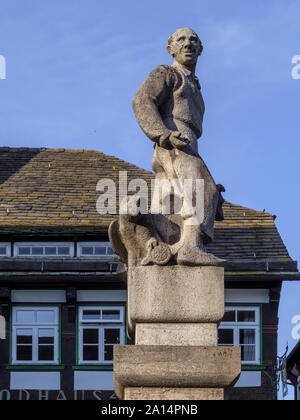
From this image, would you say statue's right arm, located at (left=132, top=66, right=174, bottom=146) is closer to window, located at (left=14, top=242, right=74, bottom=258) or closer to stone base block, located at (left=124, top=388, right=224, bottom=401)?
stone base block, located at (left=124, top=388, right=224, bottom=401)

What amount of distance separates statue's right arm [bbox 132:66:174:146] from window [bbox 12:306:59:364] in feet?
71.2

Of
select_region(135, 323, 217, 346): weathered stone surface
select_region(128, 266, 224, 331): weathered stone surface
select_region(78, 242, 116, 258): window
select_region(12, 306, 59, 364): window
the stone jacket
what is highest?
the stone jacket

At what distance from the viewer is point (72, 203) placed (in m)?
33.5

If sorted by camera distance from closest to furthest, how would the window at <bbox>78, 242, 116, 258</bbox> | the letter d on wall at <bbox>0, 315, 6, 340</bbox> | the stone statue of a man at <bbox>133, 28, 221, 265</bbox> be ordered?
the stone statue of a man at <bbox>133, 28, 221, 265</bbox> → the letter d on wall at <bbox>0, 315, 6, 340</bbox> → the window at <bbox>78, 242, 116, 258</bbox>

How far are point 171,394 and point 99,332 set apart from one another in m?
22.5

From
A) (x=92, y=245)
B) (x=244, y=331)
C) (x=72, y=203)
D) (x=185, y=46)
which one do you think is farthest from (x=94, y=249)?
(x=185, y=46)

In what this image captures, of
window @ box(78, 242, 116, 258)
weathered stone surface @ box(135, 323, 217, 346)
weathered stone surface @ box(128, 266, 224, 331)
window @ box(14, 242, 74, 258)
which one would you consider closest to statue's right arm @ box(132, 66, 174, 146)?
weathered stone surface @ box(128, 266, 224, 331)

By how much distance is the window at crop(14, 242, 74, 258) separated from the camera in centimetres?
3266

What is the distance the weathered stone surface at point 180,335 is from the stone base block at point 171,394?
403 mm

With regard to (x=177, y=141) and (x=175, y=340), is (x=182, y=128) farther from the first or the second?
(x=175, y=340)

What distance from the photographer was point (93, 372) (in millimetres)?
31391

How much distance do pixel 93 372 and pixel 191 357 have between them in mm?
22102

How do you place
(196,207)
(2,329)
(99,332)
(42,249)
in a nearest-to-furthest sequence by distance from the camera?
(196,207) → (2,329) → (99,332) → (42,249)
